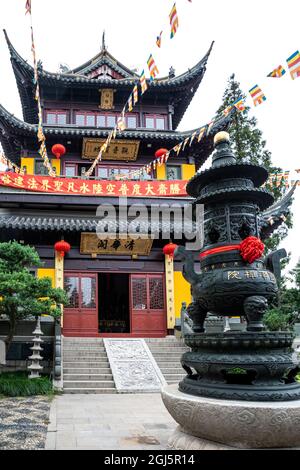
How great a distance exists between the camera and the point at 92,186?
672 inches

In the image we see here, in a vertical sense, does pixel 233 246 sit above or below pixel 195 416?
above

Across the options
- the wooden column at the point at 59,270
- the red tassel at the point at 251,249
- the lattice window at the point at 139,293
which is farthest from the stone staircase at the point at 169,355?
the red tassel at the point at 251,249

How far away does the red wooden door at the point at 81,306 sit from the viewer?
14.5 meters

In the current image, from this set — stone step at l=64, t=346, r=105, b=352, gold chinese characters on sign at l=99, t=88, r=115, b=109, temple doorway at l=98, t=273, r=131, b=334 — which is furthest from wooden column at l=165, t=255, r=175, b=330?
gold chinese characters on sign at l=99, t=88, r=115, b=109

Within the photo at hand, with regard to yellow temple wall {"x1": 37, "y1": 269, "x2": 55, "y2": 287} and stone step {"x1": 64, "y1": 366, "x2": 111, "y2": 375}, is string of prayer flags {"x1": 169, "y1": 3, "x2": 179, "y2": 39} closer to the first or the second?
stone step {"x1": 64, "y1": 366, "x2": 111, "y2": 375}

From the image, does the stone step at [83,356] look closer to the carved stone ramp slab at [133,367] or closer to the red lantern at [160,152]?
the carved stone ramp slab at [133,367]

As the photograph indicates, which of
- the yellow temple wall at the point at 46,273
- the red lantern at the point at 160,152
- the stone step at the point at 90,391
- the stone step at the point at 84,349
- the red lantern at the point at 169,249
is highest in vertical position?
the red lantern at the point at 160,152

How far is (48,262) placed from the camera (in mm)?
14820

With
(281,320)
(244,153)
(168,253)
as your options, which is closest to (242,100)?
(168,253)

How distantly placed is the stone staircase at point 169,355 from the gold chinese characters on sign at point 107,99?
38.3ft

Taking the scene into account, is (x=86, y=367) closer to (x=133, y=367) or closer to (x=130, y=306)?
(x=133, y=367)

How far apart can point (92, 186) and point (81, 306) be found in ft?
17.2
